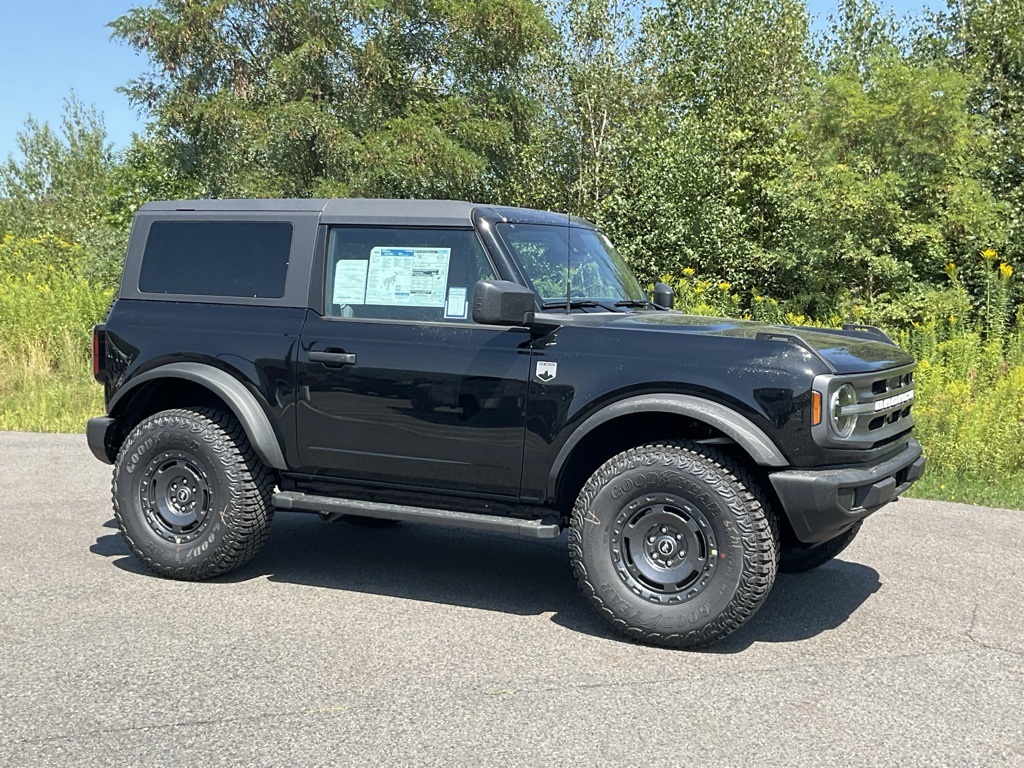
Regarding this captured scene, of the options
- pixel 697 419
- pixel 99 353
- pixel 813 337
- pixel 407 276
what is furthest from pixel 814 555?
pixel 99 353

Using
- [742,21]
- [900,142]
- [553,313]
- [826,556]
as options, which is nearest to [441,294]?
[553,313]

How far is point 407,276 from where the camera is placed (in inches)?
222

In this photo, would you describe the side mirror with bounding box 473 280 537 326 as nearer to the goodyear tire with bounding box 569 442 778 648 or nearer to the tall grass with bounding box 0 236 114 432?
the goodyear tire with bounding box 569 442 778 648

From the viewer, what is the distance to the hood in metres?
4.92

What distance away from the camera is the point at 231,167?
21531 millimetres

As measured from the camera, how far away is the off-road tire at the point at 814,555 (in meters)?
6.04

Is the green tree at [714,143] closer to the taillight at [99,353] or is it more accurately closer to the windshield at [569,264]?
the windshield at [569,264]

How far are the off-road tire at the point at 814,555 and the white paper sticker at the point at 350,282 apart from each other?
2.58 metres

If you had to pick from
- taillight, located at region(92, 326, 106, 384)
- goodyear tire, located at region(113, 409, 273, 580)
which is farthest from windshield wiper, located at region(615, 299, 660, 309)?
taillight, located at region(92, 326, 106, 384)

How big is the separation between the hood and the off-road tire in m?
1.04

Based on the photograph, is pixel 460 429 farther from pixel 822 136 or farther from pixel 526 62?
pixel 526 62

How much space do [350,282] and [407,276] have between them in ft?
1.07

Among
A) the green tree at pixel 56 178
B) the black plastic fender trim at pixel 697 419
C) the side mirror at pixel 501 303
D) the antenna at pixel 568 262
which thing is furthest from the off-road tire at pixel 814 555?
the green tree at pixel 56 178

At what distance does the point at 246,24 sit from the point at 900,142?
13.0 metres
